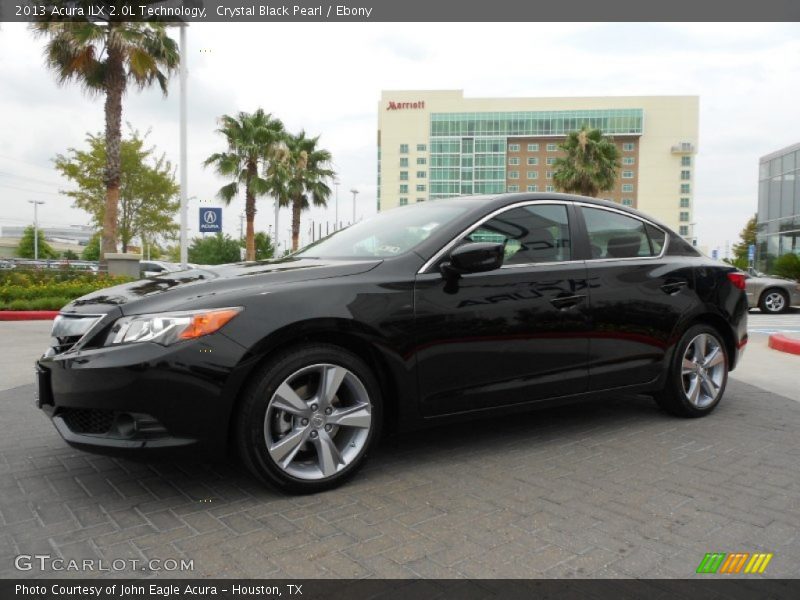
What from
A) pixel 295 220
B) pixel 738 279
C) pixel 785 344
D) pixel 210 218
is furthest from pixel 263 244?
pixel 738 279

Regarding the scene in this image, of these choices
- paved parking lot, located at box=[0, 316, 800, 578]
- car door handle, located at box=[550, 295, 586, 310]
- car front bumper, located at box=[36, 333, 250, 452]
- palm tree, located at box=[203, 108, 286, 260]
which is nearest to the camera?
paved parking lot, located at box=[0, 316, 800, 578]

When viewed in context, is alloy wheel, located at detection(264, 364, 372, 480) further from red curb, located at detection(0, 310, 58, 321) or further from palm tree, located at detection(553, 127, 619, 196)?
palm tree, located at detection(553, 127, 619, 196)

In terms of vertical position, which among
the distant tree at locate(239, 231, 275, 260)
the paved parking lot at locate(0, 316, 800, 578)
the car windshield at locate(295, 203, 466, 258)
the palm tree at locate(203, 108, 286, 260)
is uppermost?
the palm tree at locate(203, 108, 286, 260)

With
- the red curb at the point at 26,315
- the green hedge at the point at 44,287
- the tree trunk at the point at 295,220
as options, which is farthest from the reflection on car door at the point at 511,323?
the tree trunk at the point at 295,220

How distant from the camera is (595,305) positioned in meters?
4.10

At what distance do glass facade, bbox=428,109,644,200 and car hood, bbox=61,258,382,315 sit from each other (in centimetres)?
9582

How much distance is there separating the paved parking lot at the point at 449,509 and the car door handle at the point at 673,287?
985 mm

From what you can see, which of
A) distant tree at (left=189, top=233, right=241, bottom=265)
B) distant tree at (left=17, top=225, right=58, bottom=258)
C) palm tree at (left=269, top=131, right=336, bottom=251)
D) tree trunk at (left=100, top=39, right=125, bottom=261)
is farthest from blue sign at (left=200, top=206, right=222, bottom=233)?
distant tree at (left=17, top=225, right=58, bottom=258)

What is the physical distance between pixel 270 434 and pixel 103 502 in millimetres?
869

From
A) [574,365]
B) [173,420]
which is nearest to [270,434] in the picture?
[173,420]

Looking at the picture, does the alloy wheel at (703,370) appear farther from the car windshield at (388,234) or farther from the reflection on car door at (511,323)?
the car windshield at (388,234)

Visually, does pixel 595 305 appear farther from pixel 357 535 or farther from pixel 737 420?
pixel 357 535

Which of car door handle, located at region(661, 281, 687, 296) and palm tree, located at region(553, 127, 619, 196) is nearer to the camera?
car door handle, located at region(661, 281, 687, 296)

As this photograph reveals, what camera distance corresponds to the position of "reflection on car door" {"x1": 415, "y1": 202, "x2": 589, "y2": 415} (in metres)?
3.49
